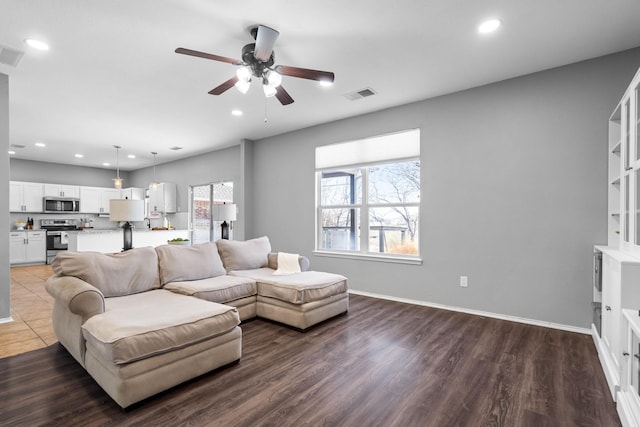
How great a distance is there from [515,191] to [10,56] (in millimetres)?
5432

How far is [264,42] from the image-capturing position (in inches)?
100

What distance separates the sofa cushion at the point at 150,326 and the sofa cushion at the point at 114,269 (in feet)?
0.62

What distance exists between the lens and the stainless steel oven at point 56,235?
782 cm

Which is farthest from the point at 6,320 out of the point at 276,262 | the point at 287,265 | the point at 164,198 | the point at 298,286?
the point at 164,198

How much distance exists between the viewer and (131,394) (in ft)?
6.29

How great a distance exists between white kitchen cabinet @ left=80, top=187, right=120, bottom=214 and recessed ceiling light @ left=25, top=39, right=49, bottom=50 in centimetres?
709

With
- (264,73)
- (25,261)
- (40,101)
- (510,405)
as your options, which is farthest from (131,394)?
(25,261)

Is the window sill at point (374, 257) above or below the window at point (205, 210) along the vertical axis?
below

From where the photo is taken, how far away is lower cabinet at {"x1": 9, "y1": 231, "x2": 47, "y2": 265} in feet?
23.9

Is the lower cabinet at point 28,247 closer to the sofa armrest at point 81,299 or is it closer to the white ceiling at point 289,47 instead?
the white ceiling at point 289,47

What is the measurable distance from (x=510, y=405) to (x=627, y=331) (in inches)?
32.4

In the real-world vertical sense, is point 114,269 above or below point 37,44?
below

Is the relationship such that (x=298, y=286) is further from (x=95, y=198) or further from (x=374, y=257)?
(x=95, y=198)

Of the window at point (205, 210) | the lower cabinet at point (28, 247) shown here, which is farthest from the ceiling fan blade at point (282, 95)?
the lower cabinet at point (28, 247)
